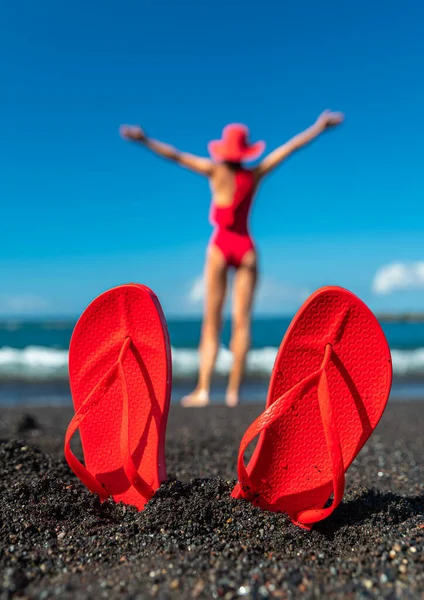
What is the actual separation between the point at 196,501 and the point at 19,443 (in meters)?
1.15

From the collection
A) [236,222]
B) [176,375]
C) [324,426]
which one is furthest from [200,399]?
[176,375]

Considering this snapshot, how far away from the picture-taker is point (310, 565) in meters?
1.36

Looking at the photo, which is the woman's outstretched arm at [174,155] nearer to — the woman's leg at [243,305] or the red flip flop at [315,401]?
the woman's leg at [243,305]

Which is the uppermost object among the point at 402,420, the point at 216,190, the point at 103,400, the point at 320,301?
the point at 216,190

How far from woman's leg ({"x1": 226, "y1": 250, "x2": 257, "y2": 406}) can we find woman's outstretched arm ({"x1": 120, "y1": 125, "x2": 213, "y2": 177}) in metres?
0.94

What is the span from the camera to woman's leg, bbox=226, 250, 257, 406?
4.92 metres

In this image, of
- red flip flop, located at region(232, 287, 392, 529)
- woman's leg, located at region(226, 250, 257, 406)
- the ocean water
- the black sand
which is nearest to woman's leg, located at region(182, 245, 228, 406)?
woman's leg, located at region(226, 250, 257, 406)

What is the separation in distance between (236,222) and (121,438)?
3430 millimetres

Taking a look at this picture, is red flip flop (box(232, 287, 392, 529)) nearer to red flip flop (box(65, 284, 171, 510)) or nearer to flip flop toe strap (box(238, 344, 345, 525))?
flip flop toe strap (box(238, 344, 345, 525))

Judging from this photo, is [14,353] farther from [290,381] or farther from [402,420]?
[290,381]

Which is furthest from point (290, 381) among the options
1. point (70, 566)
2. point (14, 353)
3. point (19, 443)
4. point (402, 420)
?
point (14, 353)

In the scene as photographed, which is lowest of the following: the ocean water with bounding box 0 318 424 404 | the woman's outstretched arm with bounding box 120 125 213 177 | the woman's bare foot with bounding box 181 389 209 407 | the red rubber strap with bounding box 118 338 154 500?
the ocean water with bounding box 0 318 424 404

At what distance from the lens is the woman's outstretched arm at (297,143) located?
4.67 metres

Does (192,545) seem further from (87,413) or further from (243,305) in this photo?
(243,305)
